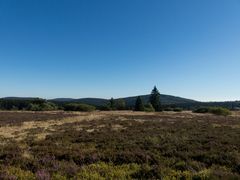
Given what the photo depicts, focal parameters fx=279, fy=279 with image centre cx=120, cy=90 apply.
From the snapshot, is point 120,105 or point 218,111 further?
point 120,105

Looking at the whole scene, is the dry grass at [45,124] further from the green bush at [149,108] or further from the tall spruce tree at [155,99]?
the tall spruce tree at [155,99]

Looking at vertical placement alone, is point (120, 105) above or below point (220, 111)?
above

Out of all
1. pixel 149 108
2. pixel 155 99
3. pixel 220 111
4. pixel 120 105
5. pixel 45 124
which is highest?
pixel 155 99

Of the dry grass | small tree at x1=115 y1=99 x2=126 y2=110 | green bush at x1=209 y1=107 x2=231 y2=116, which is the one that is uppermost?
small tree at x1=115 y1=99 x2=126 y2=110

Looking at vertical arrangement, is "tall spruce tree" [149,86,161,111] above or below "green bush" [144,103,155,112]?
above

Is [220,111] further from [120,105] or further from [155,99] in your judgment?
[120,105]

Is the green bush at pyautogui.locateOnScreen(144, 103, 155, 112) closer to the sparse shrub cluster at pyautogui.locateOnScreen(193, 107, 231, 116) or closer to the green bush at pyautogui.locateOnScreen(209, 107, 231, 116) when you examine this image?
the sparse shrub cluster at pyautogui.locateOnScreen(193, 107, 231, 116)

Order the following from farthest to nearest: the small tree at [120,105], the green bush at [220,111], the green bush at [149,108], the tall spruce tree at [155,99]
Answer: the small tree at [120,105] → the tall spruce tree at [155,99] → the green bush at [149,108] → the green bush at [220,111]

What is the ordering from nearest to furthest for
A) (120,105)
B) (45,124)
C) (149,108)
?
(45,124), (149,108), (120,105)

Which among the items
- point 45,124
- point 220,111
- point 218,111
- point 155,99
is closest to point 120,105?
point 155,99

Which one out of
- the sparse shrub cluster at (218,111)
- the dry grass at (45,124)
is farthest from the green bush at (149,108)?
the dry grass at (45,124)

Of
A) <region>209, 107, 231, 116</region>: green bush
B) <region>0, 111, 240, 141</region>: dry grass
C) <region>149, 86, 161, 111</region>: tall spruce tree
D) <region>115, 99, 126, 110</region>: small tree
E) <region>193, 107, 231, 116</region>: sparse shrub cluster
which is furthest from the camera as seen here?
<region>115, 99, 126, 110</region>: small tree

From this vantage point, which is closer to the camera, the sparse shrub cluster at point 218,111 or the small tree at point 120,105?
the sparse shrub cluster at point 218,111

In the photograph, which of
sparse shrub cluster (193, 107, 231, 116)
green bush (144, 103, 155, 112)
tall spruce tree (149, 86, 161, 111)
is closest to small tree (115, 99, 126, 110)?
tall spruce tree (149, 86, 161, 111)
